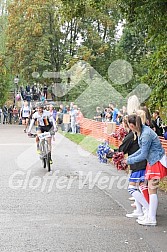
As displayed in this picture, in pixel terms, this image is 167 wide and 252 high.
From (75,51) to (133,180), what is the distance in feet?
121

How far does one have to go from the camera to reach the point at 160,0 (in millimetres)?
11906

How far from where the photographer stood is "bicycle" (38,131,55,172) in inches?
536

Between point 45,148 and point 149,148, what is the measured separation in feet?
20.7

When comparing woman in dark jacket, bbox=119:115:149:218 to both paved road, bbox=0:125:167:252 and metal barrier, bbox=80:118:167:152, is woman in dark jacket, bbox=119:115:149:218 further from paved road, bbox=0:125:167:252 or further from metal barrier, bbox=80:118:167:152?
metal barrier, bbox=80:118:167:152

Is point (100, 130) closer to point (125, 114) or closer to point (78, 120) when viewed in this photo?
point (125, 114)

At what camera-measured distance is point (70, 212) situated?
8.51 metres

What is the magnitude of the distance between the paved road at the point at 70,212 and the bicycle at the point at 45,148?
→ 27cm

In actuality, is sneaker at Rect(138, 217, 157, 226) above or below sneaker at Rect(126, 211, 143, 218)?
above

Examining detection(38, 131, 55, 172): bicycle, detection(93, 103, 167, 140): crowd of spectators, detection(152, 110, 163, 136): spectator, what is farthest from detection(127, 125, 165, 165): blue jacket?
detection(152, 110, 163, 136): spectator

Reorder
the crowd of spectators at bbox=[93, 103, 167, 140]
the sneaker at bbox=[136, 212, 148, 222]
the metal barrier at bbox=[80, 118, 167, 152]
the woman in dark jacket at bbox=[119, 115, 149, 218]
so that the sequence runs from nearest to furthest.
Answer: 1. the sneaker at bbox=[136, 212, 148, 222]
2. the woman in dark jacket at bbox=[119, 115, 149, 218]
3. the crowd of spectators at bbox=[93, 103, 167, 140]
4. the metal barrier at bbox=[80, 118, 167, 152]

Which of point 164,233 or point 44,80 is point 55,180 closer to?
point 164,233

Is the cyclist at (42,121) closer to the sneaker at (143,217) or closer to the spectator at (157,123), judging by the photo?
the spectator at (157,123)

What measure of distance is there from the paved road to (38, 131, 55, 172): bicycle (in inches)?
10.6

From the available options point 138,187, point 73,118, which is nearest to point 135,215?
point 138,187
